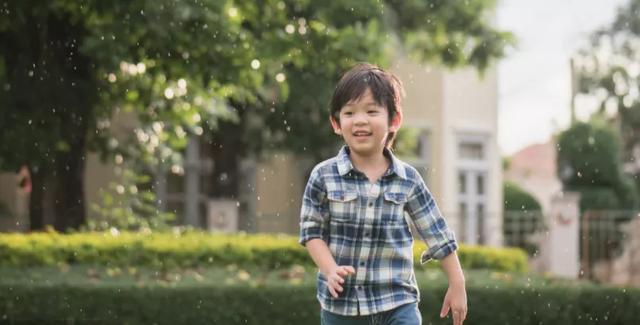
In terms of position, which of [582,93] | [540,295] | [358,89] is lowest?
[540,295]

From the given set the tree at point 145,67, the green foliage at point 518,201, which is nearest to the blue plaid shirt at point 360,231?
the tree at point 145,67

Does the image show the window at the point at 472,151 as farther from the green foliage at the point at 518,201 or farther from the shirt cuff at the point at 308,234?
the shirt cuff at the point at 308,234

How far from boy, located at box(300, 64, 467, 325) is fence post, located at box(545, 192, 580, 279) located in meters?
14.1

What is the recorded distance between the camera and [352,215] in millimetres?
3969

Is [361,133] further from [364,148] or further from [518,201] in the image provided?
[518,201]

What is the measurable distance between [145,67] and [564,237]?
787 centimetres

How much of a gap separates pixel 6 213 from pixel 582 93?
21.8 m

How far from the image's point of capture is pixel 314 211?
13.1ft

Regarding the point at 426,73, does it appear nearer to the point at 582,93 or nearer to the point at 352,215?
the point at 582,93

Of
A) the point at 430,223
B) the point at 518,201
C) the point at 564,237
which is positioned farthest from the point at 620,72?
the point at 430,223

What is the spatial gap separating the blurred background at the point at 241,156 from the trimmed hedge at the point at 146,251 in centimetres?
2

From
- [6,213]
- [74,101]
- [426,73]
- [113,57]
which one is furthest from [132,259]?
[426,73]

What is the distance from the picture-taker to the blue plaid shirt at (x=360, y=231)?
13.0 ft

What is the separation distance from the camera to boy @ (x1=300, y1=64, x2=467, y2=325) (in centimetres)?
397
